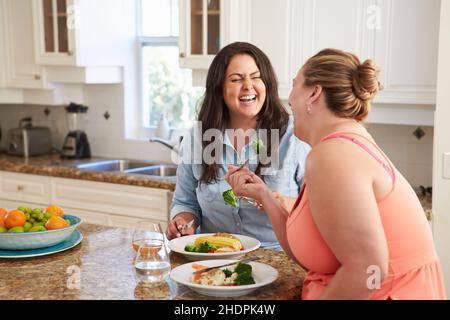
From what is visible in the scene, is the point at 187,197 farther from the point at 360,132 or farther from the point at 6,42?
the point at 6,42

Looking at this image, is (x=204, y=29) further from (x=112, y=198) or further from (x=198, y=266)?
(x=198, y=266)

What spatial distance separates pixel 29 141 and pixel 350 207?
3498mm

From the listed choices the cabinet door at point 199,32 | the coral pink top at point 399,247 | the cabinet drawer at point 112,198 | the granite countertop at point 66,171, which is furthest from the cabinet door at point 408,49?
the coral pink top at point 399,247

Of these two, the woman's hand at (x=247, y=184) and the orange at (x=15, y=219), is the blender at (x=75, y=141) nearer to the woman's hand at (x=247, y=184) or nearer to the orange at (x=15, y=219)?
the orange at (x=15, y=219)

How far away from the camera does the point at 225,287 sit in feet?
5.32

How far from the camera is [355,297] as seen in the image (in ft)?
4.89

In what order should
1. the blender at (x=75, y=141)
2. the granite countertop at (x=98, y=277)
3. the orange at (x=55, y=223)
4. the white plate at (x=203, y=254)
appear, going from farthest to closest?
the blender at (x=75, y=141) → the orange at (x=55, y=223) → the white plate at (x=203, y=254) → the granite countertop at (x=98, y=277)

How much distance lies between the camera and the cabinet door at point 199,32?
3512mm

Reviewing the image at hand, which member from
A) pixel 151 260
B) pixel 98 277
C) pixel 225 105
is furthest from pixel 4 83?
pixel 151 260

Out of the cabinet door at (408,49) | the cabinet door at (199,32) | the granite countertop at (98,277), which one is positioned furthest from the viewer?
the cabinet door at (199,32)

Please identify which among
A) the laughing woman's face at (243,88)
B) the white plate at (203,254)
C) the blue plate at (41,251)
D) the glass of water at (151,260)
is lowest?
the blue plate at (41,251)

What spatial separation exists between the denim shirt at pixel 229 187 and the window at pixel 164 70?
174cm

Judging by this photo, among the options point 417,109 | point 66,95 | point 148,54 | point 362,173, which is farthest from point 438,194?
point 66,95
